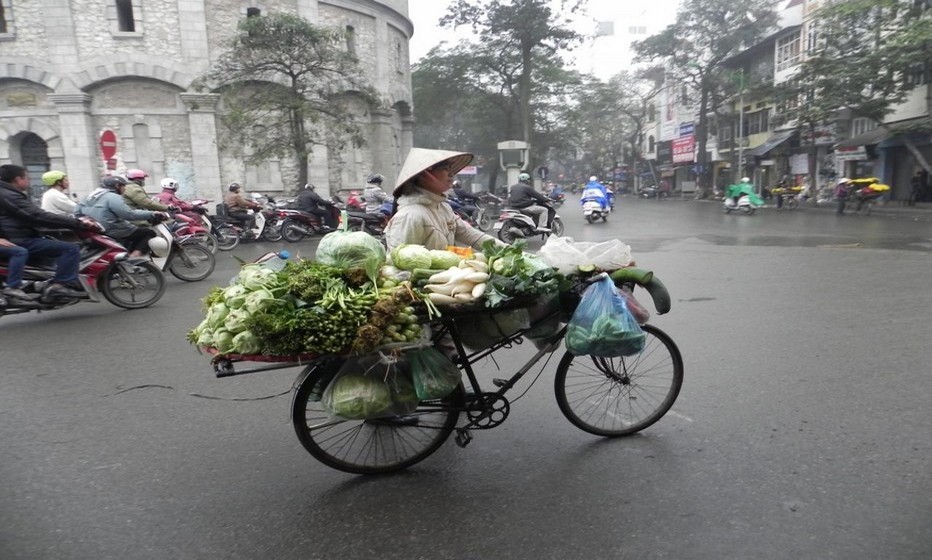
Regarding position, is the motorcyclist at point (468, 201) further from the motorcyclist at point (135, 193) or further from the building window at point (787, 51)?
the building window at point (787, 51)

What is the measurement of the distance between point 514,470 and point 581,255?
1.12m

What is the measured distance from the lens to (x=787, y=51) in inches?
1297

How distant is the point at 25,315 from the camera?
23.3ft

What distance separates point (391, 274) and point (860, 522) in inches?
87.8

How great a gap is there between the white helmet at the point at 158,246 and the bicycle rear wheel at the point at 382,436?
6.07 meters

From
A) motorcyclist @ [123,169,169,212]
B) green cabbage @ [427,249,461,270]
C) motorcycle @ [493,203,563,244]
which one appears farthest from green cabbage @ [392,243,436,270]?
motorcycle @ [493,203,563,244]

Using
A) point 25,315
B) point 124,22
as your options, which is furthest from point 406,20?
point 25,315

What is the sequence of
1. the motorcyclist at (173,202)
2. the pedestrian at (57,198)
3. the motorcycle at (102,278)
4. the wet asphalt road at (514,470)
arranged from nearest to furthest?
1. the wet asphalt road at (514,470)
2. the motorcycle at (102,278)
3. the pedestrian at (57,198)
4. the motorcyclist at (173,202)

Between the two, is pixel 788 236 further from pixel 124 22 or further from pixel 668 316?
pixel 124 22

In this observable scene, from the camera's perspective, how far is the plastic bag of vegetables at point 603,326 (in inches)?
→ 112

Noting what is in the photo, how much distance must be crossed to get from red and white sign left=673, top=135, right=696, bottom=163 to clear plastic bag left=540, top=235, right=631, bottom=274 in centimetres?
4469

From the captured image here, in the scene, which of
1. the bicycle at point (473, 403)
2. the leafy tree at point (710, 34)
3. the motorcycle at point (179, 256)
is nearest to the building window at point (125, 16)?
the motorcycle at point (179, 256)

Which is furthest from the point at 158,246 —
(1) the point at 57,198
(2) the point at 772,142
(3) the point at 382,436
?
(2) the point at 772,142

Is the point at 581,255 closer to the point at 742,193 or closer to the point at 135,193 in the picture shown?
the point at 135,193
